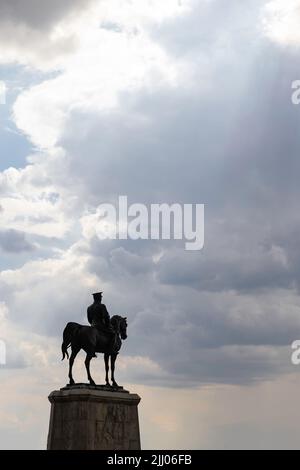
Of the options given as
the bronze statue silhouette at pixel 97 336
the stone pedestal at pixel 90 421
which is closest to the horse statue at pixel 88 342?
the bronze statue silhouette at pixel 97 336

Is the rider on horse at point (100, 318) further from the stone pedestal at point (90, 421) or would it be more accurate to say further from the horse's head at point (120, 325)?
the stone pedestal at point (90, 421)

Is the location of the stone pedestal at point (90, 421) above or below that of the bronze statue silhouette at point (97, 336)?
below

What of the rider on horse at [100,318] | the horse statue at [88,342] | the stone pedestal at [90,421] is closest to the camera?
the stone pedestal at [90,421]

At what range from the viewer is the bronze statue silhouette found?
40.3m

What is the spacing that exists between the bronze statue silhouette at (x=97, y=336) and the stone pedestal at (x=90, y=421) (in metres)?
0.82

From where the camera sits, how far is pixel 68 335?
4034 cm

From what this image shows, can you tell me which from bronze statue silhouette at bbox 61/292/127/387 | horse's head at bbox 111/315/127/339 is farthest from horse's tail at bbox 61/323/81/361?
horse's head at bbox 111/315/127/339

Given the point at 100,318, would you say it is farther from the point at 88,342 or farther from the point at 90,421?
the point at 90,421

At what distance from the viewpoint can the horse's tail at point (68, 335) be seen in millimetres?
40312

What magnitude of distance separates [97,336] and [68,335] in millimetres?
1315
